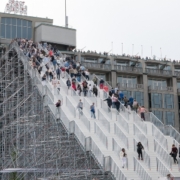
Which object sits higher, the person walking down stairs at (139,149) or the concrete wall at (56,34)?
the concrete wall at (56,34)

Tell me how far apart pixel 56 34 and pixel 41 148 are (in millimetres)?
34378

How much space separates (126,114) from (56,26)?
35.6 m

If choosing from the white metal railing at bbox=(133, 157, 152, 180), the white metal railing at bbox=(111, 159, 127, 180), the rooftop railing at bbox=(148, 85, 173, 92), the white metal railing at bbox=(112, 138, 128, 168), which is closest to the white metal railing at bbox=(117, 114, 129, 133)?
the white metal railing at bbox=(112, 138, 128, 168)

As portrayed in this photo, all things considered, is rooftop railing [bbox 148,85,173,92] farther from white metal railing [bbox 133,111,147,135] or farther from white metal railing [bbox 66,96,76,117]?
white metal railing [bbox 66,96,76,117]

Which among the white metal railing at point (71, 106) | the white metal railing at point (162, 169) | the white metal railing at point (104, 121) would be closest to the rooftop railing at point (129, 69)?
the white metal railing at point (71, 106)

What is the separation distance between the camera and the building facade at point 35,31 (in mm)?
64938

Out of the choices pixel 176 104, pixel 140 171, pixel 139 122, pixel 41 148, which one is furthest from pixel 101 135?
pixel 176 104

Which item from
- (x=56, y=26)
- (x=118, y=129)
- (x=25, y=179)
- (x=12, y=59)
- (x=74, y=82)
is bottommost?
(x=25, y=179)

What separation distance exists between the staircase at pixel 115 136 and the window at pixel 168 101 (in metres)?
36.4

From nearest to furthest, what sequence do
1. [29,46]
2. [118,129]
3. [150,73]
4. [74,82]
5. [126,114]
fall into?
[118,129]
[126,114]
[74,82]
[29,46]
[150,73]

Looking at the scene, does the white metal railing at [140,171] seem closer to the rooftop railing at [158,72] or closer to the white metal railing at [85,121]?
the white metal railing at [85,121]

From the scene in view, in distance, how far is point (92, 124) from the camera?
28750 mm

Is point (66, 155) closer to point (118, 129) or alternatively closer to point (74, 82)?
point (118, 129)

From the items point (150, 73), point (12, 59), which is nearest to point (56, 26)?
point (150, 73)
